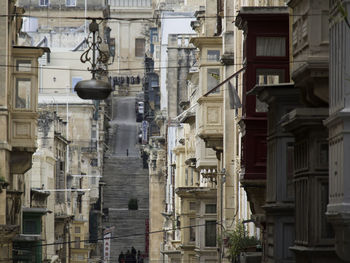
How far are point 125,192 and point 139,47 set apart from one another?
57456mm

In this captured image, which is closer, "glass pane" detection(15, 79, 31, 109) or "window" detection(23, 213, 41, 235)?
"glass pane" detection(15, 79, 31, 109)

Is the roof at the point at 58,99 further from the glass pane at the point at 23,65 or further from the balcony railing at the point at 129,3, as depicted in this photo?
the balcony railing at the point at 129,3

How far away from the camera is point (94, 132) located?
113625 millimetres

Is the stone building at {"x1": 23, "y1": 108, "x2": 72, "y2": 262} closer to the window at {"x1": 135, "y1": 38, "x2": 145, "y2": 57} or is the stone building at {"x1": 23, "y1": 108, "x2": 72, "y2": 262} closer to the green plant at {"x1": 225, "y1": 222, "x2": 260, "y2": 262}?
the green plant at {"x1": 225, "y1": 222, "x2": 260, "y2": 262}

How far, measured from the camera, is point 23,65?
139 ft

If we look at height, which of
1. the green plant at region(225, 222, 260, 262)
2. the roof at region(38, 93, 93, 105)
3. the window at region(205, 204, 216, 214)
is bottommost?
the green plant at region(225, 222, 260, 262)

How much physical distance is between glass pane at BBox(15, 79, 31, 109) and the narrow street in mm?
55394

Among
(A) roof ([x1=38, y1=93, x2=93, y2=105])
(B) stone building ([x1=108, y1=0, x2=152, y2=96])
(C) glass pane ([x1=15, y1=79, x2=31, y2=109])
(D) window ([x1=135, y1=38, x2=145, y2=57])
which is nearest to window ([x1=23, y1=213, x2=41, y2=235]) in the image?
(C) glass pane ([x1=15, y1=79, x2=31, y2=109])

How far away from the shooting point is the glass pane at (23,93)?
139ft

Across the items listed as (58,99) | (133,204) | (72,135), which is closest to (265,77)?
(58,99)

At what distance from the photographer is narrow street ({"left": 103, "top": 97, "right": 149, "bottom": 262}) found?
106m

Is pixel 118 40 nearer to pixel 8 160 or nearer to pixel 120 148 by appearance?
pixel 120 148

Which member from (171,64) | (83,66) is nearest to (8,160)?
(171,64)

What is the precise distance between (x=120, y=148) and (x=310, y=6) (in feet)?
353
